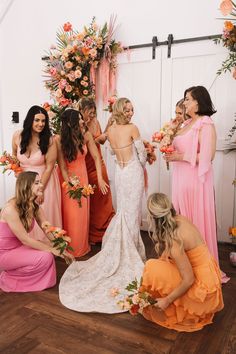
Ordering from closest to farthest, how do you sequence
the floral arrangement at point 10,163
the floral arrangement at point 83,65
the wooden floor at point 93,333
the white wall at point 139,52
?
the wooden floor at point 93,333 < the floral arrangement at point 10,163 < the white wall at point 139,52 < the floral arrangement at point 83,65

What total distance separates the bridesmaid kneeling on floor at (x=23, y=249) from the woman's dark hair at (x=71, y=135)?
30.0 inches

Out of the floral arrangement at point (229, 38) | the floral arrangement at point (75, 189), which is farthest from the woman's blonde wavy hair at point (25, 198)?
the floral arrangement at point (229, 38)

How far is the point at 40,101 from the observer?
5.30m

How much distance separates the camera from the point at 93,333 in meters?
2.38

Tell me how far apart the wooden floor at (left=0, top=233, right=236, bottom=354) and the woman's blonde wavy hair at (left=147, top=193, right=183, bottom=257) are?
21.7 inches

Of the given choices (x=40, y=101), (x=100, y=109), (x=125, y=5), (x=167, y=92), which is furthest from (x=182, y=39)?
(x=40, y=101)

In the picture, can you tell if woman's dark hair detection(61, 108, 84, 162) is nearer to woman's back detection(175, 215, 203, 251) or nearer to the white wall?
the white wall

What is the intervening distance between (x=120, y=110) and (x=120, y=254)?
1.29 meters

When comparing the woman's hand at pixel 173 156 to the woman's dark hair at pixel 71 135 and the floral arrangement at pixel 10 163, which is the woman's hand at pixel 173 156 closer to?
the woman's dark hair at pixel 71 135

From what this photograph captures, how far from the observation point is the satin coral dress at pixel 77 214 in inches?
149

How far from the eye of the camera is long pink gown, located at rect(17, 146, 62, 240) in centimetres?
371

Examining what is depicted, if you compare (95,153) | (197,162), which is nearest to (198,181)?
(197,162)

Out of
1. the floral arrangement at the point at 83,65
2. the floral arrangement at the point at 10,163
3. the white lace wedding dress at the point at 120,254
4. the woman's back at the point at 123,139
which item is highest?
the floral arrangement at the point at 83,65

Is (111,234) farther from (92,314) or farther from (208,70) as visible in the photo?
(208,70)
